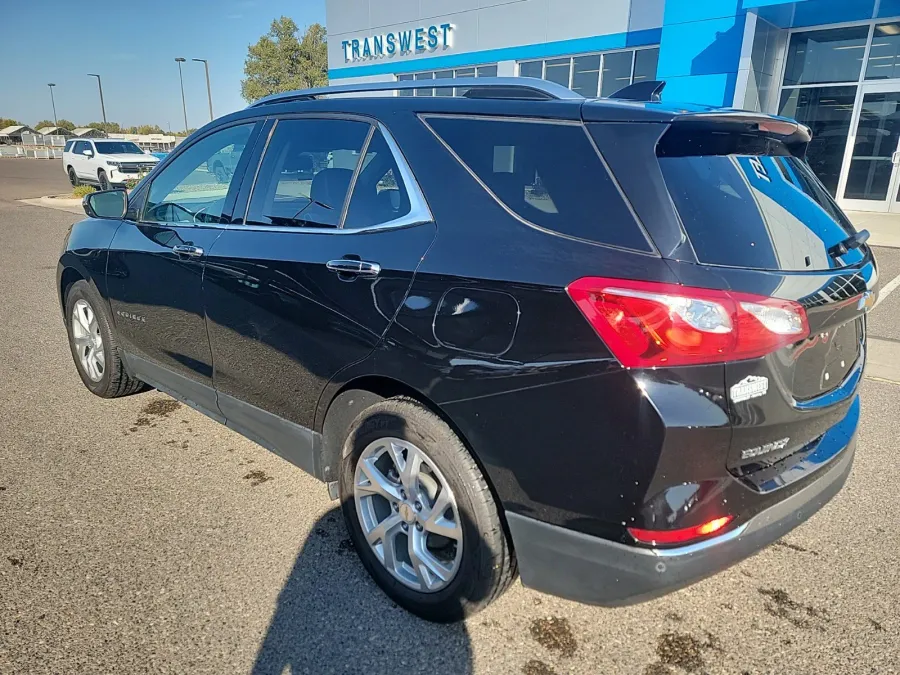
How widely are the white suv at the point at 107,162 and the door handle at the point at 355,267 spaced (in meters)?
23.6

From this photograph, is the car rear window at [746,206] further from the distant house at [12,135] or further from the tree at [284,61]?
the distant house at [12,135]

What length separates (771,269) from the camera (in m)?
1.82

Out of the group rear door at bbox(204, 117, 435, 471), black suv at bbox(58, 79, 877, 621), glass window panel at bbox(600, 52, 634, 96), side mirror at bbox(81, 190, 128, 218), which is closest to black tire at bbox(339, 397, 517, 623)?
black suv at bbox(58, 79, 877, 621)

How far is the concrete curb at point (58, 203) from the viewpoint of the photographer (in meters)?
17.8

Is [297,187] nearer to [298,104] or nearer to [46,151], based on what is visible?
[298,104]

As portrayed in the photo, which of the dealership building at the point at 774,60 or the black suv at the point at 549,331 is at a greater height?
the dealership building at the point at 774,60

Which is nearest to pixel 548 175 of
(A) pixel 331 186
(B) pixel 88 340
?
(A) pixel 331 186

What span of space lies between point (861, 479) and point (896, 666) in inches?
58.9

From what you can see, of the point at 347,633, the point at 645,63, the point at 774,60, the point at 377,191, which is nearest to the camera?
the point at 347,633

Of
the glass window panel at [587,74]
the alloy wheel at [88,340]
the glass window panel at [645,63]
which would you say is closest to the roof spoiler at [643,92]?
the alloy wheel at [88,340]

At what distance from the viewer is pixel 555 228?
191 cm

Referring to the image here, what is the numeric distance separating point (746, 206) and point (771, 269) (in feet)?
0.86

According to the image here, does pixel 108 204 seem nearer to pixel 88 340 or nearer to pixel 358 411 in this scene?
pixel 88 340

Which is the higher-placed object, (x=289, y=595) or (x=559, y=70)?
(x=559, y=70)
